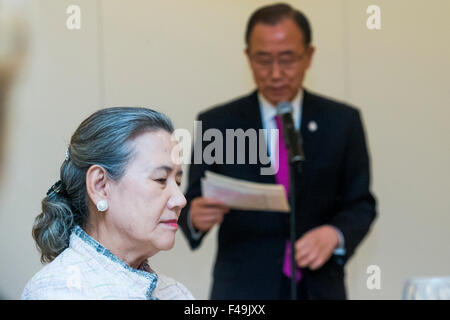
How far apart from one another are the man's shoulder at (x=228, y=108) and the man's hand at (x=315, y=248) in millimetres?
629

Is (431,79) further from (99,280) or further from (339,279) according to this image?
(99,280)

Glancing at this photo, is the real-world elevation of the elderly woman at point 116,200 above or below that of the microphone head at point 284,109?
below

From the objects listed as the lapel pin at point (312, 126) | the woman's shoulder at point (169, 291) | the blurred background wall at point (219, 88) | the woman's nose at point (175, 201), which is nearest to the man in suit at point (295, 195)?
the lapel pin at point (312, 126)

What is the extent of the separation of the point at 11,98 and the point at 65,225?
7.81ft

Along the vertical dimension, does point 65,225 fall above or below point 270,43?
below

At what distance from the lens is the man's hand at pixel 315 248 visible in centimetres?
284

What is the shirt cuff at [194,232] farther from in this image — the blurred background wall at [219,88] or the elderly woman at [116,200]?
the elderly woman at [116,200]

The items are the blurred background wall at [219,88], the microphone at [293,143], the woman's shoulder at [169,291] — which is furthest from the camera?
the blurred background wall at [219,88]

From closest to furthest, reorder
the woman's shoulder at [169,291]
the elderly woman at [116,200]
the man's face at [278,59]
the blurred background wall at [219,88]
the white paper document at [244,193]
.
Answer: the elderly woman at [116,200], the woman's shoulder at [169,291], the white paper document at [244,193], the man's face at [278,59], the blurred background wall at [219,88]


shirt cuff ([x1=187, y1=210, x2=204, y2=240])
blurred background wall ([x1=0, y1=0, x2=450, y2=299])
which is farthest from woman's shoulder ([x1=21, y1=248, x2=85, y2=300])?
blurred background wall ([x1=0, y1=0, x2=450, y2=299])

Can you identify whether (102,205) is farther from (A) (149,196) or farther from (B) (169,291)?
(B) (169,291)

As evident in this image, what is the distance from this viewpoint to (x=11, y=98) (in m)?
3.80

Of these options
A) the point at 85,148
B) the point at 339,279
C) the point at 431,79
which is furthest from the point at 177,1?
the point at 85,148

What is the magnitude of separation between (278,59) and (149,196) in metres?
1.79
